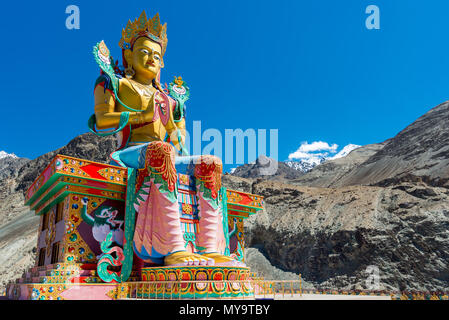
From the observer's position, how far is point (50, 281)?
19.4ft

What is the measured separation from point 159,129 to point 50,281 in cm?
393

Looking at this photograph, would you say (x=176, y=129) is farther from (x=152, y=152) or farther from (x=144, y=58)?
(x=152, y=152)

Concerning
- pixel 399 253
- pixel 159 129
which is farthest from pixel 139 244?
pixel 399 253

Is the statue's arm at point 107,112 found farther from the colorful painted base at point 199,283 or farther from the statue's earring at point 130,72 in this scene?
the colorful painted base at point 199,283

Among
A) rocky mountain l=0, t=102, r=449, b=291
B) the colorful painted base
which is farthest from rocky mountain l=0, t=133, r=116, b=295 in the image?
the colorful painted base

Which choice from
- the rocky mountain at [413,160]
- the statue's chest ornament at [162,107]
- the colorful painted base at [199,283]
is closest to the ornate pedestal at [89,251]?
the colorful painted base at [199,283]

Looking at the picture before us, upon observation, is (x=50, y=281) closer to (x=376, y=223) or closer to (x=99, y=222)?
(x=99, y=222)

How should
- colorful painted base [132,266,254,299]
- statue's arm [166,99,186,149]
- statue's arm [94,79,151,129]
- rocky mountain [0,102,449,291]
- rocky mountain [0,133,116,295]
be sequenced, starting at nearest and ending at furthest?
colorful painted base [132,266,254,299] < statue's arm [94,79,151,129] < statue's arm [166,99,186,149] < rocky mountain [0,102,449,291] < rocky mountain [0,133,116,295]

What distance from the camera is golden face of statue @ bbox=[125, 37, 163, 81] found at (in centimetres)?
885

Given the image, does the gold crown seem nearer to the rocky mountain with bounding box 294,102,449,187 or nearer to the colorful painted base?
the colorful painted base

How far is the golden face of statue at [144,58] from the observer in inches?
348

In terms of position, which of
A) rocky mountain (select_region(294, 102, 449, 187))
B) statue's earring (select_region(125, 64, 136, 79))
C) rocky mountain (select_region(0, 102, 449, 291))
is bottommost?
rocky mountain (select_region(0, 102, 449, 291))

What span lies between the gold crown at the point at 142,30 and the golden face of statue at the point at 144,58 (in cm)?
15

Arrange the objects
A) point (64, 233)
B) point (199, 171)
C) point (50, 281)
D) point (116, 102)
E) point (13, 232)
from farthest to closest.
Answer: point (13, 232) → point (116, 102) → point (199, 171) → point (64, 233) → point (50, 281)
